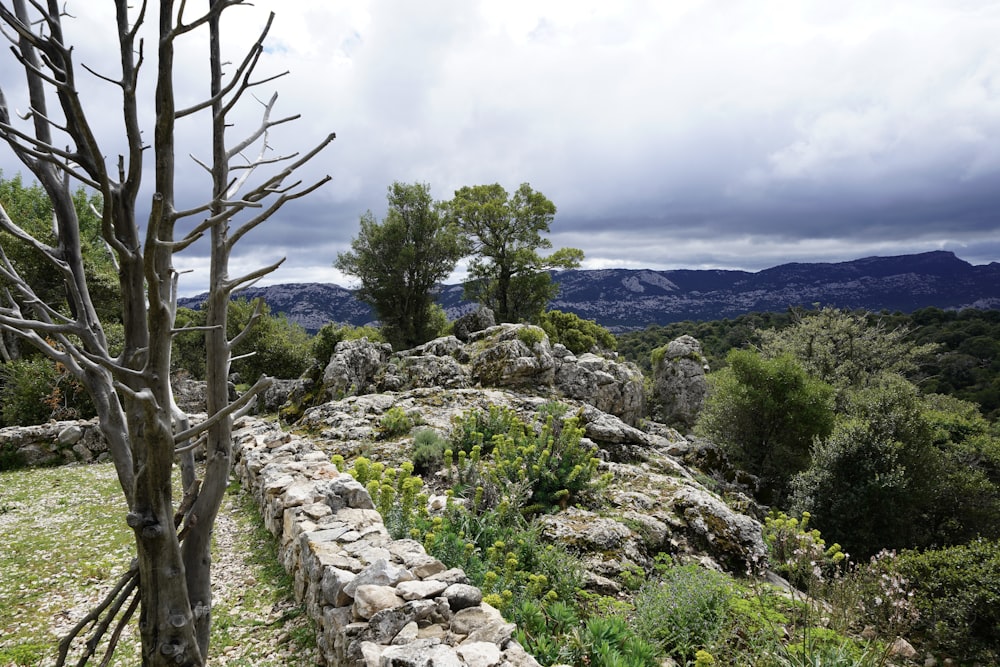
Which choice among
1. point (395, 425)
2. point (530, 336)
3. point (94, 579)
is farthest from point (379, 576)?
point (530, 336)

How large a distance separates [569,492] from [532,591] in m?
3.51

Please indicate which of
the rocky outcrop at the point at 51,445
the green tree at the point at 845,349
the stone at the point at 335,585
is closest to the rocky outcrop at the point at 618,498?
the stone at the point at 335,585

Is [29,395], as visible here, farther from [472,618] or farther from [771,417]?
[771,417]

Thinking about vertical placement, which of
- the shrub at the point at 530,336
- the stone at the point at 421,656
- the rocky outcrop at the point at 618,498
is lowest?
the rocky outcrop at the point at 618,498

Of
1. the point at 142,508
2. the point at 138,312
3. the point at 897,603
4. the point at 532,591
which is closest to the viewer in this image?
the point at 142,508

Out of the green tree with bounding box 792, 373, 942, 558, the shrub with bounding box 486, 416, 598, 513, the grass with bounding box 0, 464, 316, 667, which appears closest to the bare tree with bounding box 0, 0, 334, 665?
the grass with bounding box 0, 464, 316, 667

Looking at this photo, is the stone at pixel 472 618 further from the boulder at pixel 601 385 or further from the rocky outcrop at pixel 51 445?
the boulder at pixel 601 385

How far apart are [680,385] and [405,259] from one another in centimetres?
1839

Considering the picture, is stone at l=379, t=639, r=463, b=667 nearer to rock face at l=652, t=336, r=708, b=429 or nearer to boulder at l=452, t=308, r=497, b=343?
boulder at l=452, t=308, r=497, b=343

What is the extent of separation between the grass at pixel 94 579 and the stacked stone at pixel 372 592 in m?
0.36

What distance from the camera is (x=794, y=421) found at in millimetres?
17672

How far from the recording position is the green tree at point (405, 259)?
96.1 feet

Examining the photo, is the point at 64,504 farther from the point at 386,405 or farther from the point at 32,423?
the point at 32,423

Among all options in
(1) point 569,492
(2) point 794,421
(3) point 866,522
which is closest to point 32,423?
(1) point 569,492
